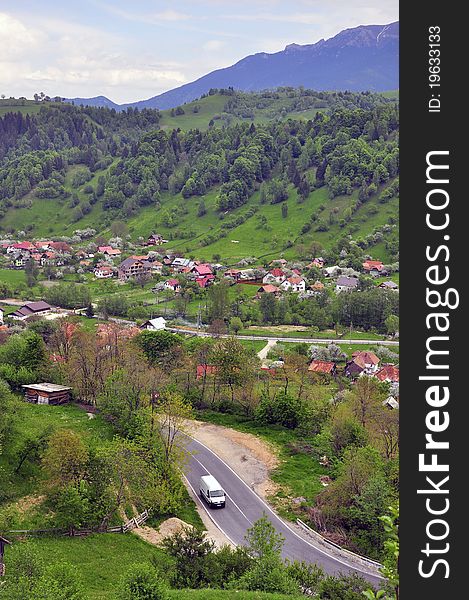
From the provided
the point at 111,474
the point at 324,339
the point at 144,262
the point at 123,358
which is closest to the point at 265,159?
the point at 144,262

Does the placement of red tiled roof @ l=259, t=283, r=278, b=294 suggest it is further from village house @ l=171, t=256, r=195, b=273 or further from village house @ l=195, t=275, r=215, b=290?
village house @ l=171, t=256, r=195, b=273

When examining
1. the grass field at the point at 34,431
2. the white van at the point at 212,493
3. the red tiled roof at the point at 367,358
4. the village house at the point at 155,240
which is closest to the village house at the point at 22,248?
the village house at the point at 155,240

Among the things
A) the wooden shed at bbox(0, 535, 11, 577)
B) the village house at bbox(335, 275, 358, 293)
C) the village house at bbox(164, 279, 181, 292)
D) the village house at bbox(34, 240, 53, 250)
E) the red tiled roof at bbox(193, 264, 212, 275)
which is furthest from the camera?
the village house at bbox(34, 240, 53, 250)

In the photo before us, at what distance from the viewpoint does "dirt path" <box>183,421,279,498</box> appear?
3306cm

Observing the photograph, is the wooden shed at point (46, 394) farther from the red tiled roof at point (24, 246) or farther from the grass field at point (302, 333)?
the red tiled roof at point (24, 246)

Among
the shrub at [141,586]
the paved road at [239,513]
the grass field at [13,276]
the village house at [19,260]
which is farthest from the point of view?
the village house at [19,260]

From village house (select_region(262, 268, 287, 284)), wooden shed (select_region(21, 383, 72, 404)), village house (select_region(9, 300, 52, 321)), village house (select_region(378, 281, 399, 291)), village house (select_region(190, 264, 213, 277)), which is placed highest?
village house (select_region(190, 264, 213, 277))

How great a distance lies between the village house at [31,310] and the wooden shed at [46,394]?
121 ft

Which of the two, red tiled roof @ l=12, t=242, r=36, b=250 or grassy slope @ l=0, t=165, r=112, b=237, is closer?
red tiled roof @ l=12, t=242, r=36, b=250

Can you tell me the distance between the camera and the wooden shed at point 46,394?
137 ft

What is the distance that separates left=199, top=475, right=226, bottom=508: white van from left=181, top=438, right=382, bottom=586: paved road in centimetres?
36

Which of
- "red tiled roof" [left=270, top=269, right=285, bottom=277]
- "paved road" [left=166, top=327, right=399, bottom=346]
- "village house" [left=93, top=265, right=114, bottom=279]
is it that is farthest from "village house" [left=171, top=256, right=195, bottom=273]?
"paved road" [left=166, top=327, right=399, bottom=346]

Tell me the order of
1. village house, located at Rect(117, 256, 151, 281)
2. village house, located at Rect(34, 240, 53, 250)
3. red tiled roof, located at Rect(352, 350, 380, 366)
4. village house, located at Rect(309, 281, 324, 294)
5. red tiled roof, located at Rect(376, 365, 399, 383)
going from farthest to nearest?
village house, located at Rect(34, 240, 53, 250) < village house, located at Rect(117, 256, 151, 281) < village house, located at Rect(309, 281, 324, 294) < red tiled roof, located at Rect(352, 350, 380, 366) < red tiled roof, located at Rect(376, 365, 399, 383)

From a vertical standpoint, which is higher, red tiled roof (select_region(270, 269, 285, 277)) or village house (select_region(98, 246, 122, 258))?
village house (select_region(98, 246, 122, 258))
